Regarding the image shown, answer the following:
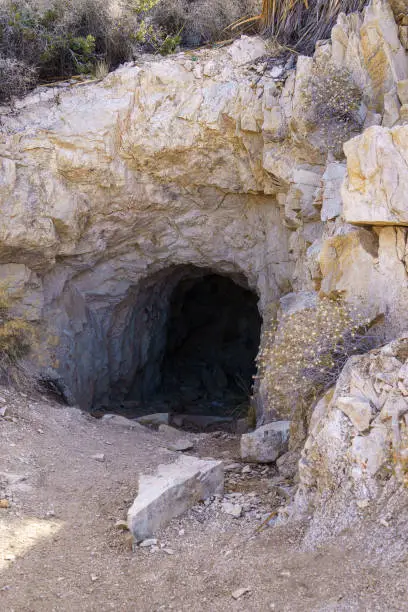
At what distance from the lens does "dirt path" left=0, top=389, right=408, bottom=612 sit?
262 centimetres

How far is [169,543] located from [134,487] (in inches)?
32.2

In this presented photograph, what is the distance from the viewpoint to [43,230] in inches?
244

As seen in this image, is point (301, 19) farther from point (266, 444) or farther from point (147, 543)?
point (147, 543)

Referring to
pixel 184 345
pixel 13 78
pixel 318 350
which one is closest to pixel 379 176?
pixel 318 350

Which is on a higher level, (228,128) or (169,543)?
(228,128)

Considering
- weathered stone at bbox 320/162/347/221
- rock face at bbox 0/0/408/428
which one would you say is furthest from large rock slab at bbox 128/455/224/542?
weathered stone at bbox 320/162/347/221

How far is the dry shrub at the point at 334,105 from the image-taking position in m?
5.11

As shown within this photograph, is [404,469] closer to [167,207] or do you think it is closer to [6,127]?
[167,207]

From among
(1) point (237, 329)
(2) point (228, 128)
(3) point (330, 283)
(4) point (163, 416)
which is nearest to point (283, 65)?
(2) point (228, 128)

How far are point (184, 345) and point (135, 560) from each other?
357 inches

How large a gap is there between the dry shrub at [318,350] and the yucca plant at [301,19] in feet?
11.3

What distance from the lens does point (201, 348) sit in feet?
40.5

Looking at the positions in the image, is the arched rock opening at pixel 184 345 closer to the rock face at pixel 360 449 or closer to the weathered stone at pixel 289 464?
the weathered stone at pixel 289 464

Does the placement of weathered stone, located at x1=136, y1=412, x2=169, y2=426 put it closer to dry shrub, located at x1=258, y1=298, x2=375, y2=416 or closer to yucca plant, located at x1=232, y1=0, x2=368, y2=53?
dry shrub, located at x1=258, y1=298, x2=375, y2=416
